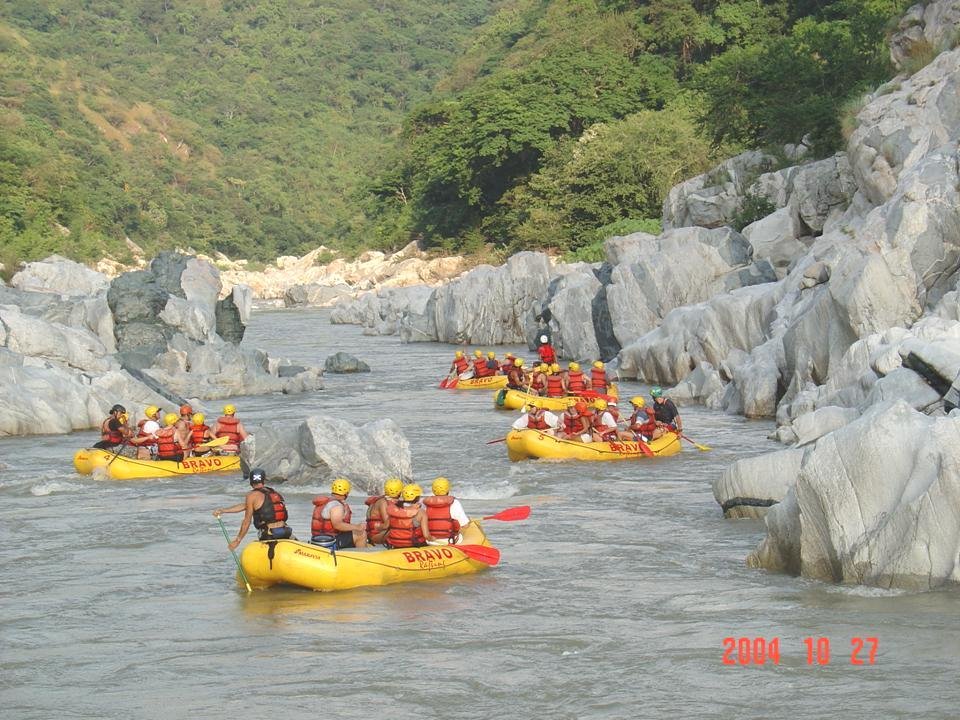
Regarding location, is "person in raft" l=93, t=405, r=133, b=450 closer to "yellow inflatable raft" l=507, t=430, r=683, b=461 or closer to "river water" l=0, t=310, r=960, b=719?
"river water" l=0, t=310, r=960, b=719

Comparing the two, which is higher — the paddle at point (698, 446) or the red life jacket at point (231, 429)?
the red life jacket at point (231, 429)

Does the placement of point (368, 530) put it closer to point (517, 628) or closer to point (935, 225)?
point (517, 628)

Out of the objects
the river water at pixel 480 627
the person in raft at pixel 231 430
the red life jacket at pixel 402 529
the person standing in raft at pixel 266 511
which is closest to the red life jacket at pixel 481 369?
the person in raft at pixel 231 430

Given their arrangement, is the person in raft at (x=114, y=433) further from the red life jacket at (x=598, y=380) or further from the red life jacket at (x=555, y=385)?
the red life jacket at (x=555, y=385)

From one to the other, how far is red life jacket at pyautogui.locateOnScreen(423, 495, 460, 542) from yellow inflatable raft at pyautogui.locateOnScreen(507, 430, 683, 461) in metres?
6.89

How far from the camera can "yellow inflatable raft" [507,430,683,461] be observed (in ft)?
66.8

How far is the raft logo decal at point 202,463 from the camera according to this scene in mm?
20000

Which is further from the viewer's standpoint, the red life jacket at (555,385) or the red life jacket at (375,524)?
the red life jacket at (555,385)

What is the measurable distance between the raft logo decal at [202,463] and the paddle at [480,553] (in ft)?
25.3

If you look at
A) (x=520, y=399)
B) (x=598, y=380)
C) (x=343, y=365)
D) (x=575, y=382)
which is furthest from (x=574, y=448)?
(x=343, y=365)

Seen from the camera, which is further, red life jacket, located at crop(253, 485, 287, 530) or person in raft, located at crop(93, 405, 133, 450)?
person in raft, located at crop(93, 405, 133, 450)

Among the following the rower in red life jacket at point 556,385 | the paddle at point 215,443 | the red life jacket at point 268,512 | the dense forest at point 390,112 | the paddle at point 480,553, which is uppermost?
the dense forest at point 390,112

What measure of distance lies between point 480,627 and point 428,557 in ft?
5.38
